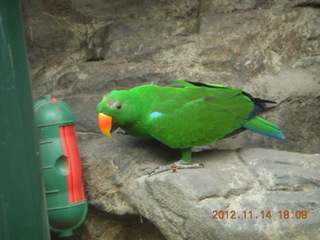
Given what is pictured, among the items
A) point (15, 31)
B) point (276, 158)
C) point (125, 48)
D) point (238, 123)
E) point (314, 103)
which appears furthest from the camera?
point (125, 48)

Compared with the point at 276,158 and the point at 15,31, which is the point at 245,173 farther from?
the point at 15,31

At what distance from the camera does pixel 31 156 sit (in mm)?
1326

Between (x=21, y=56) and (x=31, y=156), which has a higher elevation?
(x=21, y=56)

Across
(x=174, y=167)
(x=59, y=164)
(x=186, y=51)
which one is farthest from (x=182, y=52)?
(x=59, y=164)

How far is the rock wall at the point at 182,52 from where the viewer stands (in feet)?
8.65

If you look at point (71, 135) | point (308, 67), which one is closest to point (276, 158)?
point (308, 67)

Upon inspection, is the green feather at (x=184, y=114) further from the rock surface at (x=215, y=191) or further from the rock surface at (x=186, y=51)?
the rock surface at (x=186, y=51)

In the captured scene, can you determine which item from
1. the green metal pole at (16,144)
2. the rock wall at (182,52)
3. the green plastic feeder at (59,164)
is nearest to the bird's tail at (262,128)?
the rock wall at (182,52)

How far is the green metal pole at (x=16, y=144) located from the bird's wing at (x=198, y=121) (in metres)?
0.87

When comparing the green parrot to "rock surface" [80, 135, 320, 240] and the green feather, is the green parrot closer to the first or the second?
the green feather

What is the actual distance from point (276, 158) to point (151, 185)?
588mm
